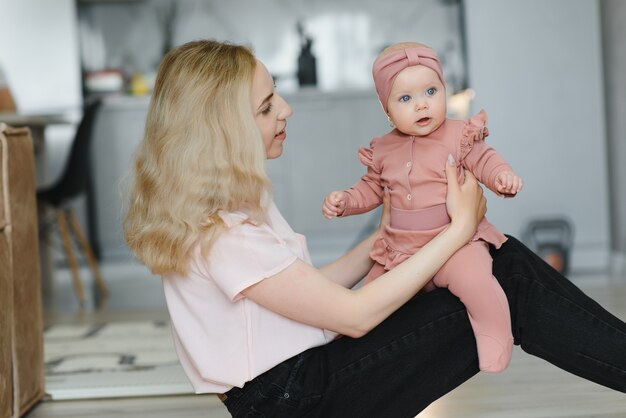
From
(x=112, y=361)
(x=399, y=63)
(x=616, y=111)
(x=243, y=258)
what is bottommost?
(x=112, y=361)

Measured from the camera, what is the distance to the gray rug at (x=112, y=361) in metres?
2.35

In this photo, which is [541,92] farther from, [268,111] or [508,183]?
[268,111]

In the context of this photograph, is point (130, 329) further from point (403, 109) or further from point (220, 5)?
point (220, 5)

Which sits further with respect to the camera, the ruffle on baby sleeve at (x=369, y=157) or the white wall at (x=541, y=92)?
the white wall at (x=541, y=92)

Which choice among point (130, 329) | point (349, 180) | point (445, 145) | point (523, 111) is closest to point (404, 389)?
point (445, 145)

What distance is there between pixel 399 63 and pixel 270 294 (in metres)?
0.48

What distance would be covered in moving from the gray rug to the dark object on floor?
6.58 feet

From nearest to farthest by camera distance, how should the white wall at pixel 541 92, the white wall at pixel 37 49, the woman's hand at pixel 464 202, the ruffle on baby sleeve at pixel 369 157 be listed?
the woman's hand at pixel 464 202, the ruffle on baby sleeve at pixel 369 157, the white wall at pixel 541 92, the white wall at pixel 37 49

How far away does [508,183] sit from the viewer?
4.62 feet

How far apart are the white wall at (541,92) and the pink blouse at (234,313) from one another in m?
3.35

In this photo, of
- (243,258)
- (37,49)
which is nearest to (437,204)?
(243,258)

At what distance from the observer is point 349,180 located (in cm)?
537

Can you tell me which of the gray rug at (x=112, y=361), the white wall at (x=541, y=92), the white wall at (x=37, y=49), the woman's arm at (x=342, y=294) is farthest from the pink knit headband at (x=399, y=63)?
the white wall at (x=37, y=49)

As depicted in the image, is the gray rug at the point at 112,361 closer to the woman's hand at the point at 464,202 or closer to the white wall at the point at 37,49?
the woman's hand at the point at 464,202
